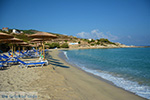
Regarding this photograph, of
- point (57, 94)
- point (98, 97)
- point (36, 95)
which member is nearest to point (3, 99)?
point (36, 95)

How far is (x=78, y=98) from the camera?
11.0 feet

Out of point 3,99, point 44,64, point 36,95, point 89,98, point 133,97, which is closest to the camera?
point 3,99

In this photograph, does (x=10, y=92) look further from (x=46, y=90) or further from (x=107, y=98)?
(x=107, y=98)

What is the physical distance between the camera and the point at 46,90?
3645mm

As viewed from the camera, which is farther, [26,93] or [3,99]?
[26,93]

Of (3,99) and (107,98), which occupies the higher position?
(3,99)

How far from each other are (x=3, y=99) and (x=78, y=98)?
208 cm

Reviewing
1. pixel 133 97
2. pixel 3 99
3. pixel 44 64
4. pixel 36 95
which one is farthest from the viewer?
pixel 44 64

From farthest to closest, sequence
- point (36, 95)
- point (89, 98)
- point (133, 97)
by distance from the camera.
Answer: point (133, 97) < point (89, 98) < point (36, 95)

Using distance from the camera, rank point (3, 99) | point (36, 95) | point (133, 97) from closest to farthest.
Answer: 1. point (3, 99)
2. point (36, 95)
3. point (133, 97)

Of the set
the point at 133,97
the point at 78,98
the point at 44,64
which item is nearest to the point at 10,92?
the point at 78,98

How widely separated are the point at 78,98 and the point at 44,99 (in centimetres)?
101

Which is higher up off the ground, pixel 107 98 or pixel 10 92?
pixel 10 92

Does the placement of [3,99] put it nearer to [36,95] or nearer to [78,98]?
[36,95]
